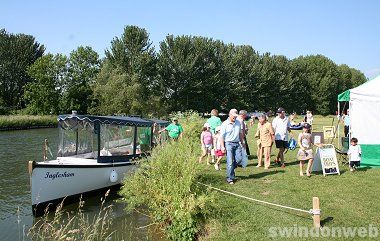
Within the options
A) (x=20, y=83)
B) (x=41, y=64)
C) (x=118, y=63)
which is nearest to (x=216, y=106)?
(x=118, y=63)

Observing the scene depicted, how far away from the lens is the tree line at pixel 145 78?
2131 inches

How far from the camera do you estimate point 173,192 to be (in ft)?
29.8

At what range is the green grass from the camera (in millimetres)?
7652

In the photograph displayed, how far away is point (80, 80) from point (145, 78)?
14263 millimetres

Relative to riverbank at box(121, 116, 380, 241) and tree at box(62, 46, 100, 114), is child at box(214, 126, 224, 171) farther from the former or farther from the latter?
tree at box(62, 46, 100, 114)

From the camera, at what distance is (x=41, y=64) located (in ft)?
204

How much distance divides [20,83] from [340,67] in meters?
67.5

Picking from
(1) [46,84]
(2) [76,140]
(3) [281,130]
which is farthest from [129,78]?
(3) [281,130]

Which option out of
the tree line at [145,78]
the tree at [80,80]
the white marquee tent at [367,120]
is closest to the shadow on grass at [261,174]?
the white marquee tent at [367,120]

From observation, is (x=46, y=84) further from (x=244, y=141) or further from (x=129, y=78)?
(x=244, y=141)

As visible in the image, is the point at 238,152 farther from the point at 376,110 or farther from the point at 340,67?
the point at 340,67

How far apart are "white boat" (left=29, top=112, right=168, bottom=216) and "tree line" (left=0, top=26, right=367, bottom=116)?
118 feet

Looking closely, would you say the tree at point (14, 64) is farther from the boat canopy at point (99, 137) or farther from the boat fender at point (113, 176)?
the boat fender at point (113, 176)

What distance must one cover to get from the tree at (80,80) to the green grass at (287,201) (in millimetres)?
51286
